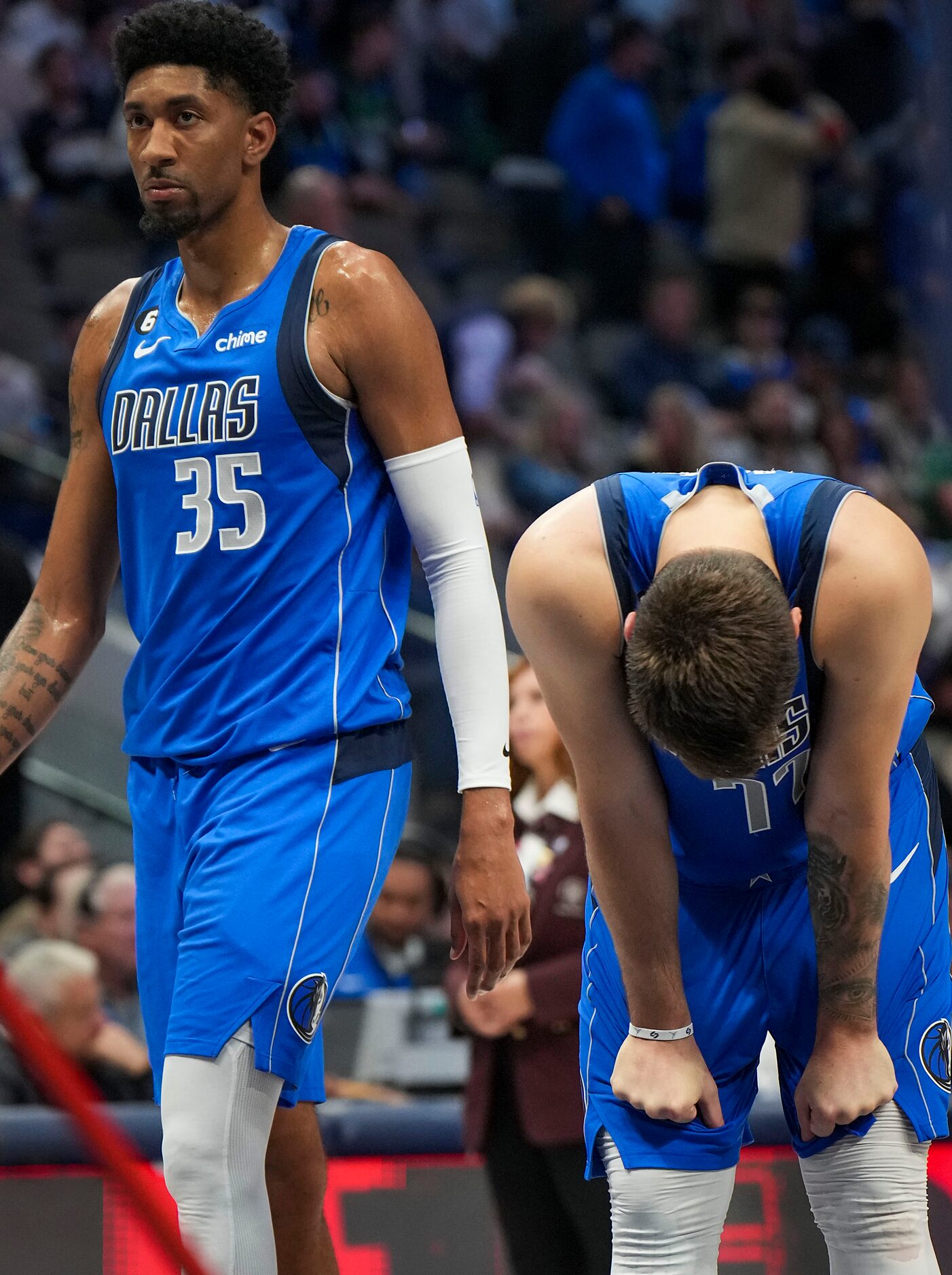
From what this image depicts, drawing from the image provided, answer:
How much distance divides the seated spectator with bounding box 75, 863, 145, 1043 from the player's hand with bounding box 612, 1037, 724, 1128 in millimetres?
3097

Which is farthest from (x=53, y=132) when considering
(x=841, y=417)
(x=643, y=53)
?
(x=841, y=417)

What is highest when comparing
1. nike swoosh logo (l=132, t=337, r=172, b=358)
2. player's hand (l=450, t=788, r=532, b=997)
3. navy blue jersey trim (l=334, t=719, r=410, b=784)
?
nike swoosh logo (l=132, t=337, r=172, b=358)

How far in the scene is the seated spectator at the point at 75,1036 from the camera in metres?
4.84

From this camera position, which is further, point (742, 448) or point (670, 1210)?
point (742, 448)

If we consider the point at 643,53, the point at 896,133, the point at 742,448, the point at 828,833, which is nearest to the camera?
the point at 828,833

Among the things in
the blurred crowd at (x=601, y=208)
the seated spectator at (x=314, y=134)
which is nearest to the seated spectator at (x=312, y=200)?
the blurred crowd at (x=601, y=208)

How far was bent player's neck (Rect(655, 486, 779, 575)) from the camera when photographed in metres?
2.41

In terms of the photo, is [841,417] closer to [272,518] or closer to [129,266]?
[129,266]

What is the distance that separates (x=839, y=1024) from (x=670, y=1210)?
0.36 m

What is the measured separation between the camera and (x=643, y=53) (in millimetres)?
10172

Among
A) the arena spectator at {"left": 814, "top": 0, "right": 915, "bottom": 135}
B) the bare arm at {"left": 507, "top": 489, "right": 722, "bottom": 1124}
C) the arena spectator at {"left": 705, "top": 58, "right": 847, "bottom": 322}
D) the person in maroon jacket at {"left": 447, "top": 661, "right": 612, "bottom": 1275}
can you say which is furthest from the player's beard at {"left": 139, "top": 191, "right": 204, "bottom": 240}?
the arena spectator at {"left": 814, "top": 0, "right": 915, "bottom": 135}

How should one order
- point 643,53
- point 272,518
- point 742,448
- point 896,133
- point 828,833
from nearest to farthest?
point 828,833, point 272,518, point 742,448, point 643,53, point 896,133

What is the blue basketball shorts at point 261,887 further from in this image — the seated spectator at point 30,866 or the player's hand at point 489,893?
the seated spectator at point 30,866

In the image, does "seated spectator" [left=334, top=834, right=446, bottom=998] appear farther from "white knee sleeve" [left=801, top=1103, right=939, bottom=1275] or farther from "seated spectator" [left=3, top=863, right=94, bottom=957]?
"white knee sleeve" [left=801, top=1103, right=939, bottom=1275]
